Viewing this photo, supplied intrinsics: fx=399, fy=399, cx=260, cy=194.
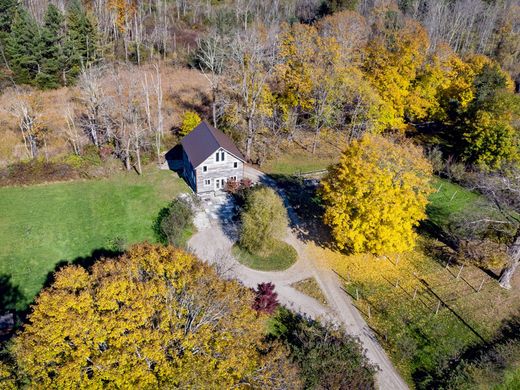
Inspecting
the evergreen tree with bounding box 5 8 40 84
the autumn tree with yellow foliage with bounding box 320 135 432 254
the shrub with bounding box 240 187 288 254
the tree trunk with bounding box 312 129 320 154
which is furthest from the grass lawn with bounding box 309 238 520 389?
the evergreen tree with bounding box 5 8 40 84

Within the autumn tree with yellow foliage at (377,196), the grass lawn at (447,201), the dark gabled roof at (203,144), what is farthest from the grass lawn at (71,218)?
A: the grass lawn at (447,201)

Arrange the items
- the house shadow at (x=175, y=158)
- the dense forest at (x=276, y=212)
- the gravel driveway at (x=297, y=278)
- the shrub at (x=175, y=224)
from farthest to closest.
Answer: the house shadow at (x=175, y=158) < the shrub at (x=175, y=224) < the gravel driveway at (x=297, y=278) < the dense forest at (x=276, y=212)

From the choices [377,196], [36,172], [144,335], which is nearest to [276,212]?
[377,196]

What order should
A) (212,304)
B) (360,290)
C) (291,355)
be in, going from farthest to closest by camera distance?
(360,290) < (291,355) < (212,304)

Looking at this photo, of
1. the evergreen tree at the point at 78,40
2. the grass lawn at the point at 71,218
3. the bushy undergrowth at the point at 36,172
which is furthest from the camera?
the evergreen tree at the point at 78,40

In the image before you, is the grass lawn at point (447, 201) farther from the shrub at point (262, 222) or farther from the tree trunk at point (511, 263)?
the shrub at point (262, 222)

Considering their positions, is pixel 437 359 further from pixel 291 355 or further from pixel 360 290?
pixel 291 355

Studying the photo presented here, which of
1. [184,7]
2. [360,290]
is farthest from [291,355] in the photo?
[184,7]
